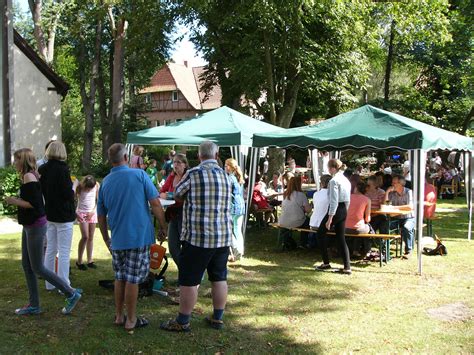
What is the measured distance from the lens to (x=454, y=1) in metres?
23.6

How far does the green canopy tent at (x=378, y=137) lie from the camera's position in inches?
292

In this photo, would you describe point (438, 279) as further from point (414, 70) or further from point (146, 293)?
point (414, 70)

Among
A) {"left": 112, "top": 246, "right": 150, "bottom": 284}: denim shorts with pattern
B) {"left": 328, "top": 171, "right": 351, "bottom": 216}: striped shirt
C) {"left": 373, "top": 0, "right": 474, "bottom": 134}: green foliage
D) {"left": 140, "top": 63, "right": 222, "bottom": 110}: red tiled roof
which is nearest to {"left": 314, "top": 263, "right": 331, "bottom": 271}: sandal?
{"left": 328, "top": 171, "right": 351, "bottom": 216}: striped shirt

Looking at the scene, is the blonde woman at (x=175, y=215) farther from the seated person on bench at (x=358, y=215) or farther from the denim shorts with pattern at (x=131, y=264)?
the seated person on bench at (x=358, y=215)

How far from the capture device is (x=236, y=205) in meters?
7.12

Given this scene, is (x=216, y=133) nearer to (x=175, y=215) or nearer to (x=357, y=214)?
(x=357, y=214)

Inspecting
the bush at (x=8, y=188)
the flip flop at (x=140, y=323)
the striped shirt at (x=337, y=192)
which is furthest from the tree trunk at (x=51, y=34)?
the flip flop at (x=140, y=323)

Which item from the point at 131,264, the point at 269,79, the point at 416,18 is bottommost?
the point at 131,264

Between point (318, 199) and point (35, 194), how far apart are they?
4314mm

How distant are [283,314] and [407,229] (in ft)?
13.2

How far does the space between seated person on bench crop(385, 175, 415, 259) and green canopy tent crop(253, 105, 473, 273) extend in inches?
38.7

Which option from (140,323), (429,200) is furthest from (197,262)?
(429,200)

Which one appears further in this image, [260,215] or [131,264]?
[260,215]

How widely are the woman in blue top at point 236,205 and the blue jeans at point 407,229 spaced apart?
8.93 ft
